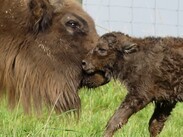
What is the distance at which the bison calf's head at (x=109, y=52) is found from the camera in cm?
679

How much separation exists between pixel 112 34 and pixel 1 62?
1180 millimetres

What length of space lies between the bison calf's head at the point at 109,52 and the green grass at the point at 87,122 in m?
0.51

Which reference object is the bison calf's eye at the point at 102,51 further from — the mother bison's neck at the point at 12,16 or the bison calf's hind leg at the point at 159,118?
the mother bison's neck at the point at 12,16

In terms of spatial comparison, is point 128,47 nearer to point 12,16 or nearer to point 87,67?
point 87,67

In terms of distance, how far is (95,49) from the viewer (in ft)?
22.5

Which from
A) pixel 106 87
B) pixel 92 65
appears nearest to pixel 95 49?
pixel 92 65

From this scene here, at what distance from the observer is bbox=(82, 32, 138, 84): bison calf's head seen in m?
6.79

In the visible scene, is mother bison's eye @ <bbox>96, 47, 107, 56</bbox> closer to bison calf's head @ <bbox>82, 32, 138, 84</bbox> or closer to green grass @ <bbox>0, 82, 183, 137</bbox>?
bison calf's head @ <bbox>82, 32, 138, 84</bbox>

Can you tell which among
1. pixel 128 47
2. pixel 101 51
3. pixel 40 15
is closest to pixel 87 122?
pixel 101 51

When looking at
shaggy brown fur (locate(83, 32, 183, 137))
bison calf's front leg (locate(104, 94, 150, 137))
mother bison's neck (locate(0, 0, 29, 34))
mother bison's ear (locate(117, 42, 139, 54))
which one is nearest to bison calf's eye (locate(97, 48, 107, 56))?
shaggy brown fur (locate(83, 32, 183, 137))

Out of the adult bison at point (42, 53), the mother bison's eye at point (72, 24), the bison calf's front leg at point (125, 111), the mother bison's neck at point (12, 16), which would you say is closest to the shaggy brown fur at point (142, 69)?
the bison calf's front leg at point (125, 111)

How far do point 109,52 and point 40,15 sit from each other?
94 centimetres

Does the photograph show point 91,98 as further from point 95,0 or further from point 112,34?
point 95,0

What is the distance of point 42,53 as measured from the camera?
291 inches
